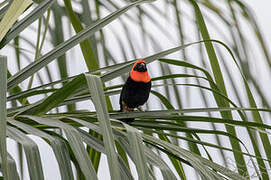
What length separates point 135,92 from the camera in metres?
1.02

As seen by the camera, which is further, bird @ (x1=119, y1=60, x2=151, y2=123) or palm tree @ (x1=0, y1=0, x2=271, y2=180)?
bird @ (x1=119, y1=60, x2=151, y2=123)

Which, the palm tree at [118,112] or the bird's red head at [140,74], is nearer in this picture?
the palm tree at [118,112]

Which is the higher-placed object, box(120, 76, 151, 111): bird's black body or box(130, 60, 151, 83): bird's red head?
box(130, 60, 151, 83): bird's red head

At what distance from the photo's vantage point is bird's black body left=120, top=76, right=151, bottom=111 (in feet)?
3.32

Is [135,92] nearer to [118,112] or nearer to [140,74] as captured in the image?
[140,74]

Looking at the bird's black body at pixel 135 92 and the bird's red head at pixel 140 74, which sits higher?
the bird's red head at pixel 140 74

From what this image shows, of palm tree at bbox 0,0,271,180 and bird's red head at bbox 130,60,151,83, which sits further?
bird's red head at bbox 130,60,151,83

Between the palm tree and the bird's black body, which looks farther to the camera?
the bird's black body

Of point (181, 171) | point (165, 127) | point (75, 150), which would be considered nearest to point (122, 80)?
point (181, 171)

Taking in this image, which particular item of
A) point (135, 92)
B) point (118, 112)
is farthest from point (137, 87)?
point (118, 112)

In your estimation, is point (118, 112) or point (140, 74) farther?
point (140, 74)

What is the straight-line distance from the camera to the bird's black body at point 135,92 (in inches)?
39.8

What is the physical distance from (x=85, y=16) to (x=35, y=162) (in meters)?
0.64

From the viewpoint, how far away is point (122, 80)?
1.25 meters
